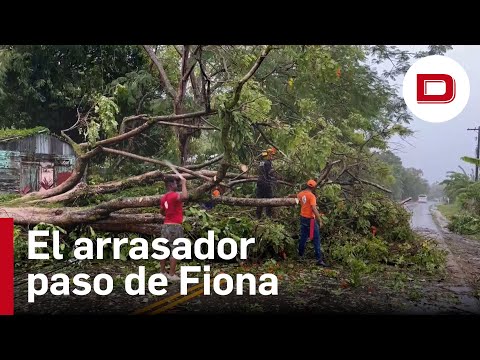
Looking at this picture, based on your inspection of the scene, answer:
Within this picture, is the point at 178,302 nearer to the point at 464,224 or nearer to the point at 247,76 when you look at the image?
the point at 247,76

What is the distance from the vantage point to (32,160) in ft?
15.1

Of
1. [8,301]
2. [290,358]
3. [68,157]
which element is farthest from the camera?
[68,157]

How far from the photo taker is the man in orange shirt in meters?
4.87

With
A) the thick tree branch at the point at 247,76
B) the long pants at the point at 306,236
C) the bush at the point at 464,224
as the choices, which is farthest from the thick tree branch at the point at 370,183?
the thick tree branch at the point at 247,76

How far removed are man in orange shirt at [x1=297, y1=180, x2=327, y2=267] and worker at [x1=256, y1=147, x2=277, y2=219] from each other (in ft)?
1.13

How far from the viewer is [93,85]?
496 cm

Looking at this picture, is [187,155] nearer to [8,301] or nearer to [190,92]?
[190,92]

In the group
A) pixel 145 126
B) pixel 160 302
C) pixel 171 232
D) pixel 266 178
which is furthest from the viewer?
pixel 266 178

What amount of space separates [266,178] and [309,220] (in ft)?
2.15

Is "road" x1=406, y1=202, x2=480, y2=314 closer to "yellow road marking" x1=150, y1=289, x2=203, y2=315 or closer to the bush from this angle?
the bush

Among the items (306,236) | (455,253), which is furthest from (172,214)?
(455,253)

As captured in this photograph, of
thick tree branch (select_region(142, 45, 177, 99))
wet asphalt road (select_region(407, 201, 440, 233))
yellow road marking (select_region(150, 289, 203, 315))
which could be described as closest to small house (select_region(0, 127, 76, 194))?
thick tree branch (select_region(142, 45, 177, 99))
